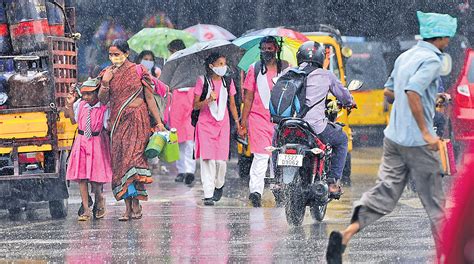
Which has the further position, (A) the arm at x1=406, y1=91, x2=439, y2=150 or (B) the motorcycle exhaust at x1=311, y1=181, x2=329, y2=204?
(B) the motorcycle exhaust at x1=311, y1=181, x2=329, y2=204

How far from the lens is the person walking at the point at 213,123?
14.5 metres

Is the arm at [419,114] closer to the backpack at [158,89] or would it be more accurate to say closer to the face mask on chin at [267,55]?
the backpack at [158,89]

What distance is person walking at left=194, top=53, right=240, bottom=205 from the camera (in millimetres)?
14492

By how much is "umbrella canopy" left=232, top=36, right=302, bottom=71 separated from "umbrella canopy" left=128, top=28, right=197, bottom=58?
14.4 ft

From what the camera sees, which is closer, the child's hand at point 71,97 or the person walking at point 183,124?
the child's hand at point 71,97

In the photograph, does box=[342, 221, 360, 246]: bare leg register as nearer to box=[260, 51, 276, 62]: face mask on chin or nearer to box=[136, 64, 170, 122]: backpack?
box=[136, 64, 170, 122]: backpack

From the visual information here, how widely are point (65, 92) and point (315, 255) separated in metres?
4.18

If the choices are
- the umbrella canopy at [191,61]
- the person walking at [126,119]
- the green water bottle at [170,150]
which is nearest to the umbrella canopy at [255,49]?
the umbrella canopy at [191,61]

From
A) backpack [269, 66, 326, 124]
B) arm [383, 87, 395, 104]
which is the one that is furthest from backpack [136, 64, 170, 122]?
arm [383, 87, 395, 104]

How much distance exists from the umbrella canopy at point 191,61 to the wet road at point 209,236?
5.55ft

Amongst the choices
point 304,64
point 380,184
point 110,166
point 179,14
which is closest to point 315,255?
point 380,184

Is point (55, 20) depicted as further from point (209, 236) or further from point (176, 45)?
A: point (176, 45)

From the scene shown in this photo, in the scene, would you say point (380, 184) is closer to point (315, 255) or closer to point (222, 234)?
point (315, 255)

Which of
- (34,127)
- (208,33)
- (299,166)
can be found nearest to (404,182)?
(299,166)
